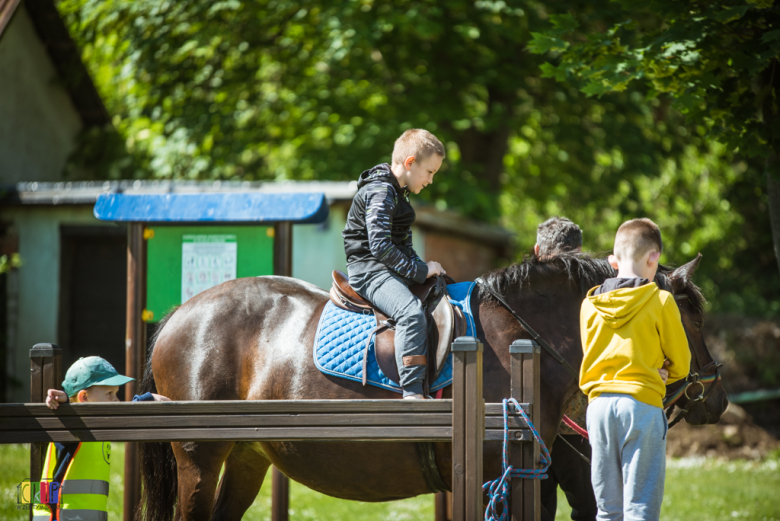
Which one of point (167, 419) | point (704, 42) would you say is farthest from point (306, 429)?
point (704, 42)

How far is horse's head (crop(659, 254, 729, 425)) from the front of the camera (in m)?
3.49

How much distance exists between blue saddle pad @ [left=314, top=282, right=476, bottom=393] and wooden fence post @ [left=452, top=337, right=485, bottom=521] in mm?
626

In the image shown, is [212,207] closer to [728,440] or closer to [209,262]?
[209,262]

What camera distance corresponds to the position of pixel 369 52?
1209 centimetres

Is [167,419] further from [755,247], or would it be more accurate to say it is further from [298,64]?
[755,247]

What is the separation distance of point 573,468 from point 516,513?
1.43 m

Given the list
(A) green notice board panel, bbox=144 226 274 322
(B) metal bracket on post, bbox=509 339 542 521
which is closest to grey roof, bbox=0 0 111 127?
(A) green notice board panel, bbox=144 226 274 322

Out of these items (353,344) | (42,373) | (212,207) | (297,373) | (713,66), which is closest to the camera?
(42,373)

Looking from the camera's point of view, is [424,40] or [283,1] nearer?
[283,1]

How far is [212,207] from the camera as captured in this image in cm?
524

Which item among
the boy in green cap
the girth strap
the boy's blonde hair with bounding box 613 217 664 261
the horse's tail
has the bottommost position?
the horse's tail

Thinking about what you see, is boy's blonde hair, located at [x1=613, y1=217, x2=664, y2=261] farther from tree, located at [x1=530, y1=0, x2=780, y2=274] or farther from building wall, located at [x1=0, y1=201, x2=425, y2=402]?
building wall, located at [x1=0, y1=201, x2=425, y2=402]

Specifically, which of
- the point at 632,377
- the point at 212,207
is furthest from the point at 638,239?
the point at 212,207

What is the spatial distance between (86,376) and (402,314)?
163 centimetres
